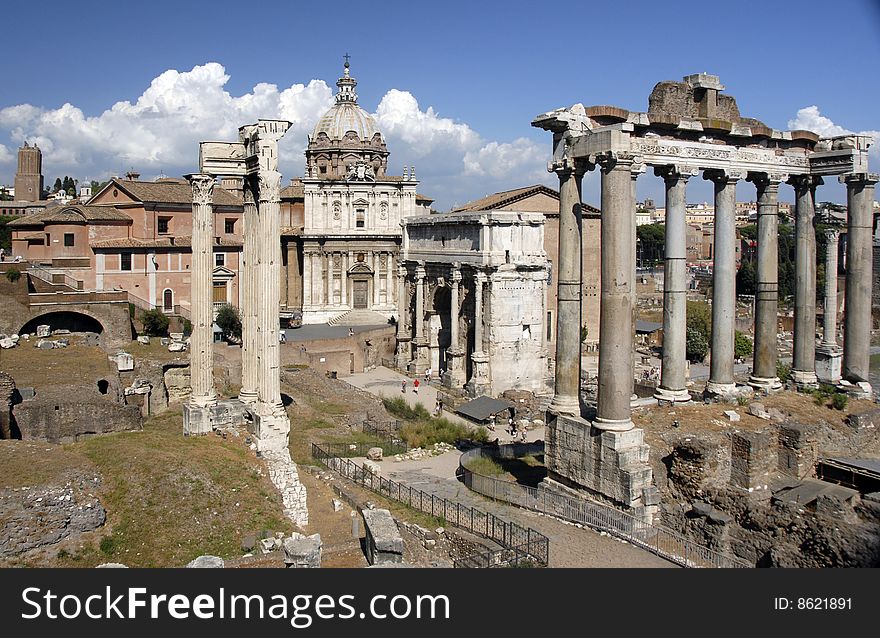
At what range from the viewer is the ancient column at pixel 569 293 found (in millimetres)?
17188

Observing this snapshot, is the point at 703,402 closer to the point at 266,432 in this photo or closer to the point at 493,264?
the point at 266,432

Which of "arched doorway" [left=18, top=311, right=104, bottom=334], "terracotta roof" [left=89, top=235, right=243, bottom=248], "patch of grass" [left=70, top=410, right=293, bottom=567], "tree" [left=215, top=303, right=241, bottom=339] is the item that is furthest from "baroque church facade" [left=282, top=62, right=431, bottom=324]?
"patch of grass" [left=70, top=410, right=293, bottom=567]

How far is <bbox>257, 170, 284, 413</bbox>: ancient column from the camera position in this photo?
18.8 m

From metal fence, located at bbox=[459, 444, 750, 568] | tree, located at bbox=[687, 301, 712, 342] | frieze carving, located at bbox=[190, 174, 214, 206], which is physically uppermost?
frieze carving, located at bbox=[190, 174, 214, 206]

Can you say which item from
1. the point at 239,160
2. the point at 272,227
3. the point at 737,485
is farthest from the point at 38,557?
the point at 737,485

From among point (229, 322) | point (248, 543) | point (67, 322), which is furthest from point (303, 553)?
point (229, 322)

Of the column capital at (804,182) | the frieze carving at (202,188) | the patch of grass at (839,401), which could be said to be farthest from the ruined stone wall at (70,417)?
the column capital at (804,182)

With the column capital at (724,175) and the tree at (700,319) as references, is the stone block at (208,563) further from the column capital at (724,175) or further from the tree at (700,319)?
the tree at (700,319)

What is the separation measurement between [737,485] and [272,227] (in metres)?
11.6

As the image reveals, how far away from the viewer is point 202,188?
19891 mm

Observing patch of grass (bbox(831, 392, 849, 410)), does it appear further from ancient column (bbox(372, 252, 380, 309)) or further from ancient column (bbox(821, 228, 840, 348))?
ancient column (bbox(372, 252, 380, 309))

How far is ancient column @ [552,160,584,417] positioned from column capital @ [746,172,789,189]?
6171mm

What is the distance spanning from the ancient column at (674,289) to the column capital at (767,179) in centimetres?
275

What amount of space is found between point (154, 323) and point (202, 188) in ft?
74.0
